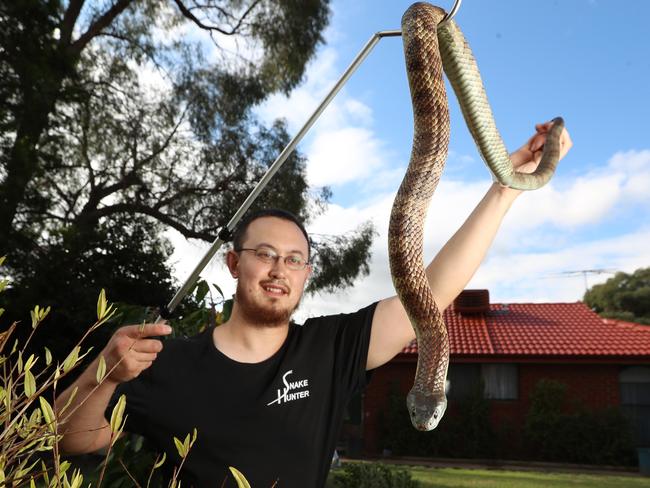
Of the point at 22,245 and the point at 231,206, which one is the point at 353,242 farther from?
the point at 22,245

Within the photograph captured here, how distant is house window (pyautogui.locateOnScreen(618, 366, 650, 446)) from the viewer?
57.4 ft

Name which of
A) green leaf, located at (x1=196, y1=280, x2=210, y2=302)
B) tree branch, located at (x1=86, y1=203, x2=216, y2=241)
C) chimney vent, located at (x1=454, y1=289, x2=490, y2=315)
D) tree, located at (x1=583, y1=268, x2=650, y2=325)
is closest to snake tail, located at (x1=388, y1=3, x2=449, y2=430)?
green leaf, located at (x1=196, y1=280, x2=210, y2=302)

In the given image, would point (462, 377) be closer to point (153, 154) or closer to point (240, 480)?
point (153, 154)

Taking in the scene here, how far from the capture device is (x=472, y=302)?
21.0 m

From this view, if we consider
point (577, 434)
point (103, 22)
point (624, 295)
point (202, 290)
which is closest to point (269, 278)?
point (202, 290)

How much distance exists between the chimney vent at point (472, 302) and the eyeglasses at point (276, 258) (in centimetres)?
1882

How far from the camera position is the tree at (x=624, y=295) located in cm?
4609

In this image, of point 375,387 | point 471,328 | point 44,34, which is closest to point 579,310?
point 471,328

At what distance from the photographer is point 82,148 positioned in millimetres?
13062

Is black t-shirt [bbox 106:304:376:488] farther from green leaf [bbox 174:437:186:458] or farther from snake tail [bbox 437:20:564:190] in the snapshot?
green leaf [bbox 174:437:186:458]

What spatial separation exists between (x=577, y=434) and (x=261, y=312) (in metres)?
16.0

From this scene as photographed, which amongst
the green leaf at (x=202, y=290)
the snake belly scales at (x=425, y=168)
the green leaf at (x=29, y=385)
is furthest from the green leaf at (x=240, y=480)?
the green leaf at (x=202, y=290)

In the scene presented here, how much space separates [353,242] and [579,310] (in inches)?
429

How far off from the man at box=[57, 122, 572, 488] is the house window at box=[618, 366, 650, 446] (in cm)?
1712
